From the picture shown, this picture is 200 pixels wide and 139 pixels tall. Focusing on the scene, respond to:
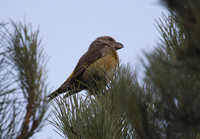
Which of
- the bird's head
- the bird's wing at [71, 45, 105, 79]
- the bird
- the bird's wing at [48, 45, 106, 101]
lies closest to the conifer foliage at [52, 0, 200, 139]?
the bird

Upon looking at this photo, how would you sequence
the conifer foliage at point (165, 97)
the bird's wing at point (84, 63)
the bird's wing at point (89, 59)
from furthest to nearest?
the bird's wing at point (89, 59) < the bird's wing at point (84, 63) < the conifer foliage at point (165, 97)

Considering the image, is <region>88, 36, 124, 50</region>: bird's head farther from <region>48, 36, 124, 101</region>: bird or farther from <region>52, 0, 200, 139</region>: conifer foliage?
<region>52, 0, 200, 139</region>: conifer foliage

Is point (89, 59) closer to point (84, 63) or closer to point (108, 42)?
point (84, 63)

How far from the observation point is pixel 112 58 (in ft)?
15.5

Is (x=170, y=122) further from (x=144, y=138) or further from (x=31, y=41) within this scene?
(x=31, y=41)

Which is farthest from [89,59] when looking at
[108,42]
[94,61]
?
[108,42]

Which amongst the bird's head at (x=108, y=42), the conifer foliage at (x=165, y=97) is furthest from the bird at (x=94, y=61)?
the conifer foliage at (x=165, y=97)

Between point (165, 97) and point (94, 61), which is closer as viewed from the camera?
point (165, 97)

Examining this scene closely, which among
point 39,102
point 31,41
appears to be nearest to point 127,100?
point 39,102

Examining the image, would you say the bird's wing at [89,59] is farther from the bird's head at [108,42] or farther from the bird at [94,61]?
the bird's head at [108,42]

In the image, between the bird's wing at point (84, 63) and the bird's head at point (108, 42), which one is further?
the bird's head at point (108, 42)

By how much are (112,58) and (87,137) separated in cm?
302

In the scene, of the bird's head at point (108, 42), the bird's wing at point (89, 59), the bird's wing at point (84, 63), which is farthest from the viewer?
the bird's head at point (108, 42)

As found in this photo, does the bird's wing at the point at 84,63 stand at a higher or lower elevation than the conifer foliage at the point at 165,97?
higher
